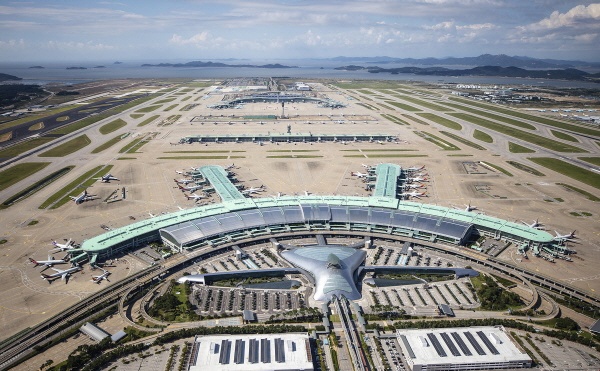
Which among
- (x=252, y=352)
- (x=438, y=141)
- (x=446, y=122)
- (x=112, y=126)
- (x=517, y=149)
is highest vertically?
(x=446, y=122)

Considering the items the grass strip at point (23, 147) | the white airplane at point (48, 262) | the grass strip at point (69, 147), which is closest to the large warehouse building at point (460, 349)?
the white airplane at point (48, 262)

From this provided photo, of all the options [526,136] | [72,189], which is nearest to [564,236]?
[526,136]

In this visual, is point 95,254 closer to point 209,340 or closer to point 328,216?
point 209,340

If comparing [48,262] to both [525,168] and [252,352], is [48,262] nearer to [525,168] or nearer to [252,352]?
[252,352]

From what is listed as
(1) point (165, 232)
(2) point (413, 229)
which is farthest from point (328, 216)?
(1) point (165, 232)

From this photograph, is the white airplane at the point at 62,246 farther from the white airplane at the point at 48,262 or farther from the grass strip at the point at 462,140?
the grass strip at the point at 462,140
